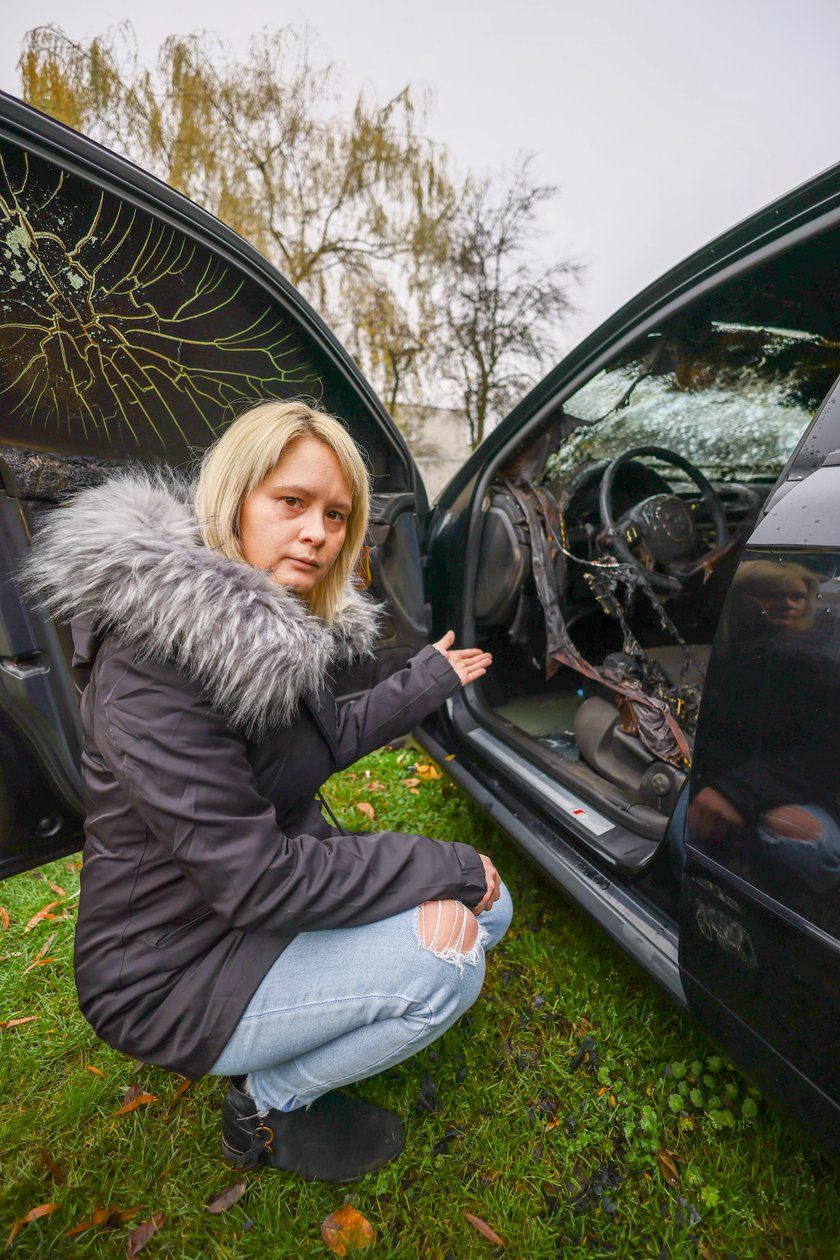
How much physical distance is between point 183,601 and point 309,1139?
1.23 metres

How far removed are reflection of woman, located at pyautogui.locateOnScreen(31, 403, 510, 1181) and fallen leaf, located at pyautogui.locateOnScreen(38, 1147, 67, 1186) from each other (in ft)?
1.32

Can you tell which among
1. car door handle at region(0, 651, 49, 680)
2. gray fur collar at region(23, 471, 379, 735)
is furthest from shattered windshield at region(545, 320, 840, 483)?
car door handle at region(0, 651, 49, 680)

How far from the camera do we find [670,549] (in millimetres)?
2250

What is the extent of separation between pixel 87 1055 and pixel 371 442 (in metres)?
2.00

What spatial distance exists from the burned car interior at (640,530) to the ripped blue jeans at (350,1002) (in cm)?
56

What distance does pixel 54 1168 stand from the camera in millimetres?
1371

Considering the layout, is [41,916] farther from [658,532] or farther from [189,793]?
[658,532]

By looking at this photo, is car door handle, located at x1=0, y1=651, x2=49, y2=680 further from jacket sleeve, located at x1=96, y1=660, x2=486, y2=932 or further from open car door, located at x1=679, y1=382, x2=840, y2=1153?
open car door, located at x1=679, y1=382, x2=840, y2=1153

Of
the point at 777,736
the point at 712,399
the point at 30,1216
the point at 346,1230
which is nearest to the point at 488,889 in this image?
the point at 777,736

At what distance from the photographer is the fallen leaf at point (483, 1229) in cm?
124

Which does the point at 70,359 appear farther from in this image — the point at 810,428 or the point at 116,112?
Result: the point at 116,112

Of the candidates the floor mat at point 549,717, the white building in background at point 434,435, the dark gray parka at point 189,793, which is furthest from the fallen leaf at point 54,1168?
the white building in background at point 434,435

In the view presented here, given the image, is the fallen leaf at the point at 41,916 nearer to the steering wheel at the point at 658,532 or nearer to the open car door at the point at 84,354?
the open car door at the point at 84,354

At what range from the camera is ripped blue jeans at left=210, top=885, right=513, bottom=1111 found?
1.16 meters
